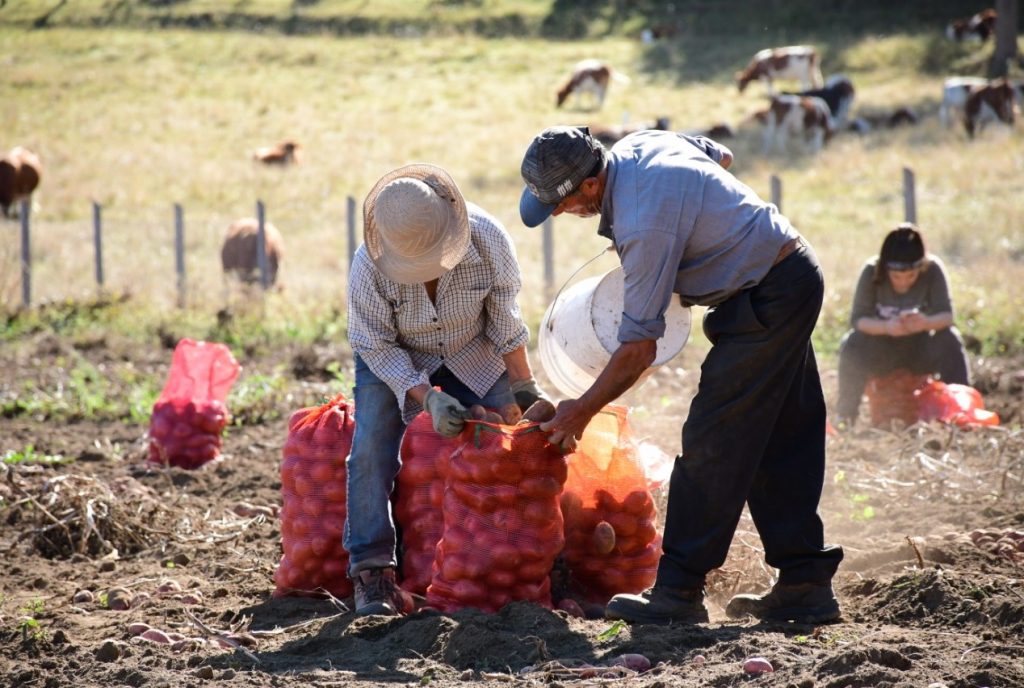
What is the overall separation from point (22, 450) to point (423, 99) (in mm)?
26465

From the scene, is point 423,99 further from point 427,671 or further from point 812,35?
point 427,671

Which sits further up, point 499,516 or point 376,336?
point 376,336

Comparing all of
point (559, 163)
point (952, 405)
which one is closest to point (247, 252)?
point (952, 405)

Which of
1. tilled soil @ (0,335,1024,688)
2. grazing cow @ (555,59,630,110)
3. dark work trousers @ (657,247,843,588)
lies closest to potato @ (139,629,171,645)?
tilled soil @ (0,335,1024,688)

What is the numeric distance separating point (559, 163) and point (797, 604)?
1766mm

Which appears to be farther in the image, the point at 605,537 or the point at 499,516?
the point at 605,537

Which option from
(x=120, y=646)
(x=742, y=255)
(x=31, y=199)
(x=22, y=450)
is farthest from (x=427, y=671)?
(x=31, y=199)

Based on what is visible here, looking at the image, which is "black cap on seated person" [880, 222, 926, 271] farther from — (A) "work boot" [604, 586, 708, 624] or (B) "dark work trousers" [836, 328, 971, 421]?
(A) "work boot" [604, 586, 708, 624]

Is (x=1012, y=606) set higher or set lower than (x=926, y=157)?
lower

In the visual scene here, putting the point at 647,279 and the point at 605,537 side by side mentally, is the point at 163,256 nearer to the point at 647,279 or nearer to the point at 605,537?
the point at 605,537

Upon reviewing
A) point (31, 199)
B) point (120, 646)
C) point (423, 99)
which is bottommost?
point (120, 646)

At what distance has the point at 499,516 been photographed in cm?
429

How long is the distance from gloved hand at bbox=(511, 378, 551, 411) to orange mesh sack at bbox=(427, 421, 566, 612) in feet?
1.65

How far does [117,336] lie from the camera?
11883mm
